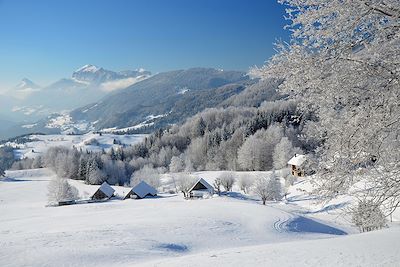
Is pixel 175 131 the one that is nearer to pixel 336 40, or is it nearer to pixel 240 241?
pixel 240 241

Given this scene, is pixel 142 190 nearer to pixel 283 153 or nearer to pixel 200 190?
pixel 200 190

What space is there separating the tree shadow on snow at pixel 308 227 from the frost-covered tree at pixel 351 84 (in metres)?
27.9

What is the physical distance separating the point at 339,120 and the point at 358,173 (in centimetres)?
114

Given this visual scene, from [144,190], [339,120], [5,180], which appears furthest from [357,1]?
[5,180]

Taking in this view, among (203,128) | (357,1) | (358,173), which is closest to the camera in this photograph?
(357,1)

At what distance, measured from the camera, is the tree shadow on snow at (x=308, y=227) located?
34.0 m

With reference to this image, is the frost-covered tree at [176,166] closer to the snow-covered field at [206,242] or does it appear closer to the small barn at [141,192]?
the small barn at [141,192]

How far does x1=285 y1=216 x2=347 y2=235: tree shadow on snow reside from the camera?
3397 cm

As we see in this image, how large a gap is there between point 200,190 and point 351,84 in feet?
221

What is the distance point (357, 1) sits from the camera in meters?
6.57

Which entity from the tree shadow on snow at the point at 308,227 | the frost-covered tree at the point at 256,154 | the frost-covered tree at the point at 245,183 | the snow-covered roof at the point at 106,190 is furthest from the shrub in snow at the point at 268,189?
the frost-covered tree at the point at 256,154

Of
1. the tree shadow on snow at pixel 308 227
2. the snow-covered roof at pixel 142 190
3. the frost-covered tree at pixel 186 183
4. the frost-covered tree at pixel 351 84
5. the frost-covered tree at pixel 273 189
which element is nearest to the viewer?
the frost-covered tree at pixel 351 84

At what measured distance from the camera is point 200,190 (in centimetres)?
7288

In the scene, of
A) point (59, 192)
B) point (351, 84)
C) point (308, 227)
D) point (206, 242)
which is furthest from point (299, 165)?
point (59, 192)
